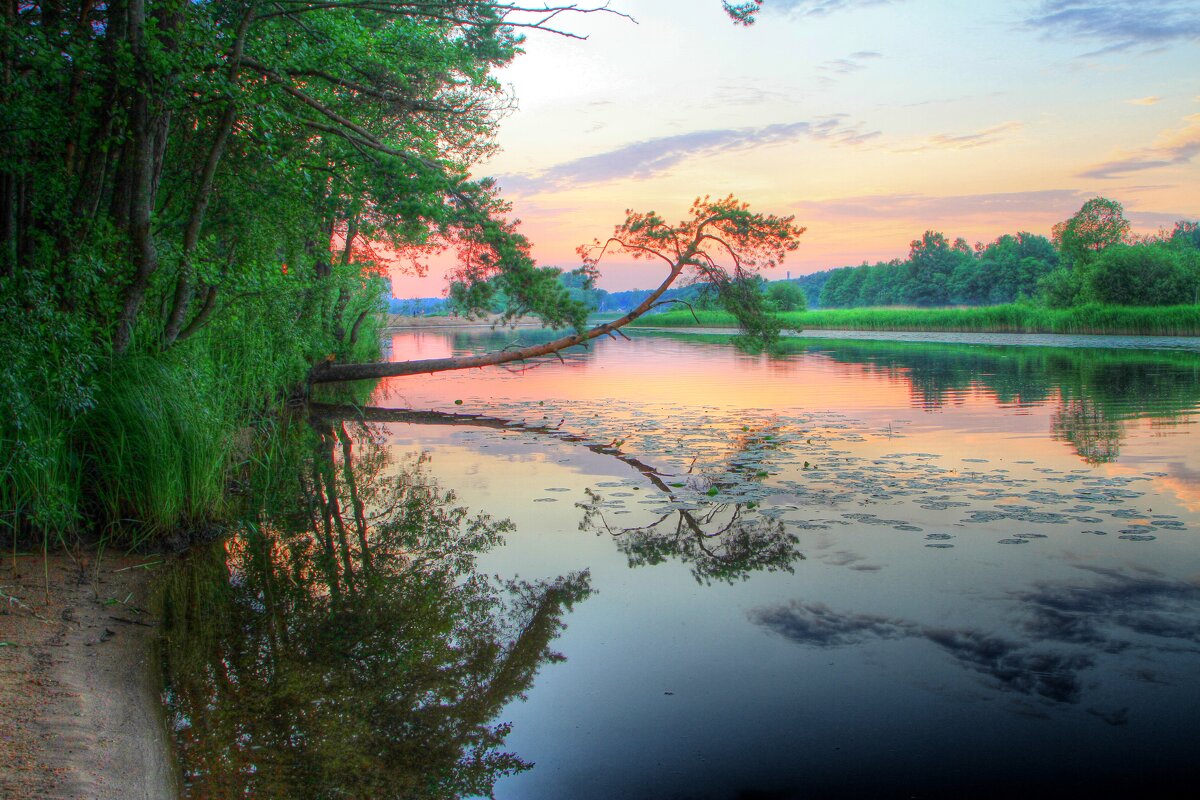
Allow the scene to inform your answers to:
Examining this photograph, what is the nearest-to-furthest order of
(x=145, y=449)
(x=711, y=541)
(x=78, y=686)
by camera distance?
(x=78, y=686), (x=145, y=449), (x=711, y=541)

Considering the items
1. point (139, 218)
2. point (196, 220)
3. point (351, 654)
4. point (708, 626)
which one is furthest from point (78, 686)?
point (196, 220)

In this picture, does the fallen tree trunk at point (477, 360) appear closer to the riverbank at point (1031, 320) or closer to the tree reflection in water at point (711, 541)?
the tree reflection in water at point (711, 541)

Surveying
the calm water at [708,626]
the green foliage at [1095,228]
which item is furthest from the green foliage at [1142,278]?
the calm water at [708,626]

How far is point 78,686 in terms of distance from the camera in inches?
168

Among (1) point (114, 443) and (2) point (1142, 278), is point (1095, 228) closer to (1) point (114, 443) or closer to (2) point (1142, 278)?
(2) point (1142, 278)

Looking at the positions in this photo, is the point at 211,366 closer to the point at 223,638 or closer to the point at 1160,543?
the point at 223,638

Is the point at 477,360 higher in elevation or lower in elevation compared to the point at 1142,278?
lower

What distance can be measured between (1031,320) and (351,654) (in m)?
48.3

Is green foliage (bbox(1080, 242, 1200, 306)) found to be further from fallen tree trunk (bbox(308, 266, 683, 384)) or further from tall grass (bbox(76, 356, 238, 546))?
tall grass (bbox(76, 356, 238, 546))

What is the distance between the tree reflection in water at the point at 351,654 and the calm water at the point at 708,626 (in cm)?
2

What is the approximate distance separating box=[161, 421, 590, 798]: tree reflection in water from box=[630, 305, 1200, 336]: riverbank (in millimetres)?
22212

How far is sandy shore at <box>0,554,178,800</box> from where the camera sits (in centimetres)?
342

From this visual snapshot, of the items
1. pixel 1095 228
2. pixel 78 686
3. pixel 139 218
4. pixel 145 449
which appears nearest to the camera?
pixel 78 686

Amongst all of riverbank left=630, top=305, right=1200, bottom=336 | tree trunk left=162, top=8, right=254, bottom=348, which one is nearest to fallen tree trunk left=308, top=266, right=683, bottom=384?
tree trunk left=162, top=8, right=254, bottom=348
